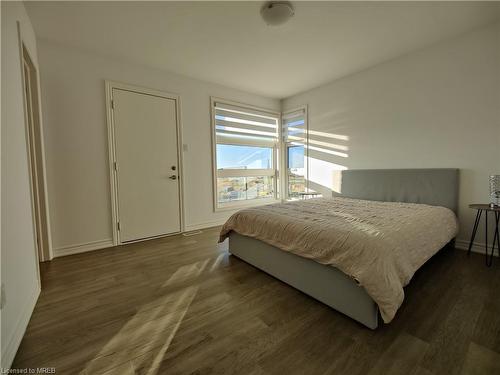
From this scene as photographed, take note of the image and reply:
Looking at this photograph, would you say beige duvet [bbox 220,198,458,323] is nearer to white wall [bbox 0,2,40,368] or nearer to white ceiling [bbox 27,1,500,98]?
white wall [bbox 0,2,40,368]

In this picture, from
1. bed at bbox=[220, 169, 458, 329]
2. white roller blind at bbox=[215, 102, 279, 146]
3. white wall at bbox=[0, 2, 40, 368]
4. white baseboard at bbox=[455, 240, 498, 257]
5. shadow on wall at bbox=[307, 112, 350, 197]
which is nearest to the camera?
white wall at bbox=[0, 2, 40, 368]

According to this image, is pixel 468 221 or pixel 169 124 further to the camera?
pixel 169 124

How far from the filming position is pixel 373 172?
3.34 metres

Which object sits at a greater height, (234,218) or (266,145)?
(266,145)

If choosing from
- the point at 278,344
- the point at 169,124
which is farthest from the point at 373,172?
the point at 169,124

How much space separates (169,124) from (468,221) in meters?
4.05

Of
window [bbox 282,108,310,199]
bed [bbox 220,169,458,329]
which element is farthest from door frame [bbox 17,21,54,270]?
window [bbox 282,108,310,199]

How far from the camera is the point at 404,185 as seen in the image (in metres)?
3.01

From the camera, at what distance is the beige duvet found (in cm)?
135

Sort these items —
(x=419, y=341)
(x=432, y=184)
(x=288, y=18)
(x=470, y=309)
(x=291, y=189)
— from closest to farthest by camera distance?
(x=419, y=341) < (x=470, y=309) < (x=288, y=18) < (x=432, y=184) < (x=291, y=189)

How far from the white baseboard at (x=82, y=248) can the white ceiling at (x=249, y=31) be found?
7.87ft

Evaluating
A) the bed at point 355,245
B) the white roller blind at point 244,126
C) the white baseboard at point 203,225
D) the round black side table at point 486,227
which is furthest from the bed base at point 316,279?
the white roller blind at point 244,126

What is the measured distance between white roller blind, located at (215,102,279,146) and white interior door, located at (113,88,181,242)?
2.79 feet

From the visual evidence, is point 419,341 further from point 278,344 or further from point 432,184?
point 432,184
